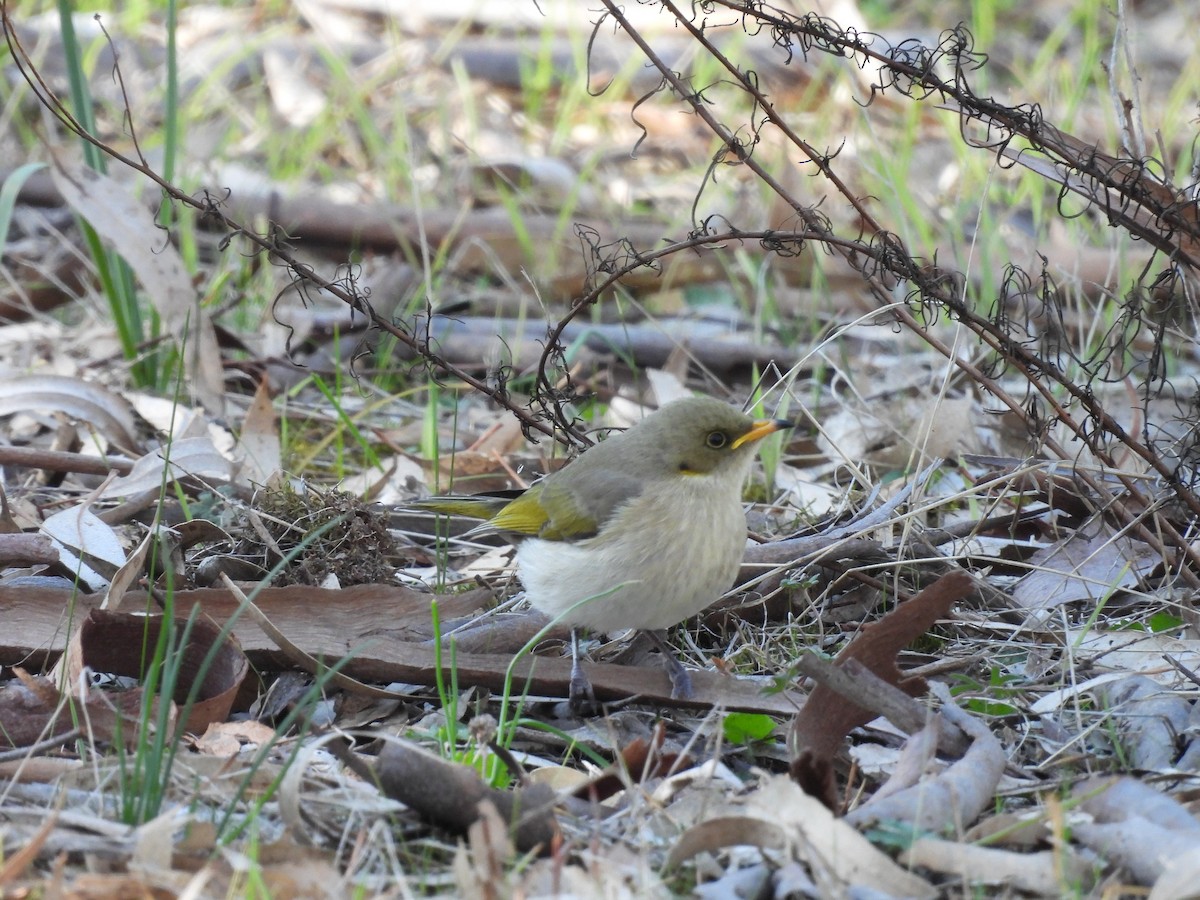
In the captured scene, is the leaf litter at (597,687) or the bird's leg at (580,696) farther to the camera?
the bird's leg at (580,696)

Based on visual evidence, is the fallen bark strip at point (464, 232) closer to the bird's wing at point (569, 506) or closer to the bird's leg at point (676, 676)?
the bird's wing at point (569, 506)

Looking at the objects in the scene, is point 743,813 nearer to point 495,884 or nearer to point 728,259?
point 495,884

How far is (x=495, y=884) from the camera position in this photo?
2.64 metres

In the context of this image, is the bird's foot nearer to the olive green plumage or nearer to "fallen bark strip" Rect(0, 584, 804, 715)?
"fallen bark strip" Rect(0, 584, 804, 715)

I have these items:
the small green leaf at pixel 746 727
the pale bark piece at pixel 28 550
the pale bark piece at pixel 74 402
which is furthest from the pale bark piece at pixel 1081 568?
the pale bark piece at pixel 74 402

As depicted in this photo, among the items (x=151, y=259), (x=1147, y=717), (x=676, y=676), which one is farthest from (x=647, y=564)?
(x=151, y=259)

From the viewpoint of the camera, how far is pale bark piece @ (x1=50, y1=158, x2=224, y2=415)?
220 inches

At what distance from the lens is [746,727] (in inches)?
143

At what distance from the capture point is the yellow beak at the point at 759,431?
420cm

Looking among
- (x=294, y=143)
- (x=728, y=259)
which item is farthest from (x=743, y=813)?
(x=294, y=143)

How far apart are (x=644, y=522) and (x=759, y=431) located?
47cm

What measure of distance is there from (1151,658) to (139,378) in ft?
14.6

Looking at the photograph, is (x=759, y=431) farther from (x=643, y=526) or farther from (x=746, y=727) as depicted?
(x=746, y=727)

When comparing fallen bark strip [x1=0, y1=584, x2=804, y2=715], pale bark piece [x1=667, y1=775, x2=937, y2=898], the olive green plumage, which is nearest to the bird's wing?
the olive green plumage
